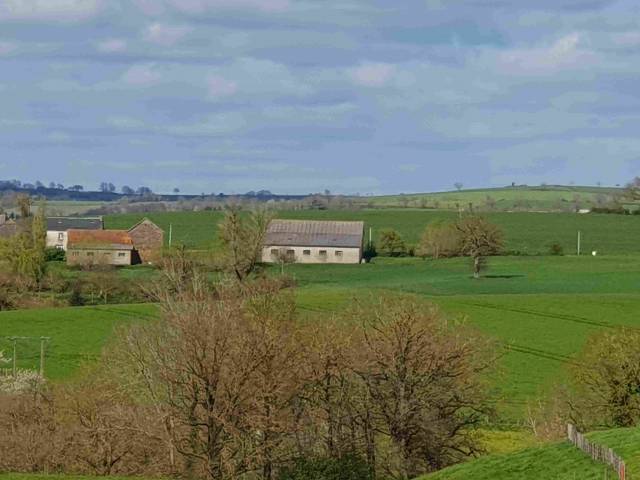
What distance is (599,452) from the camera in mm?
29953

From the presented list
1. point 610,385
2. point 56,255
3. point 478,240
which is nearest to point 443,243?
point 478,240

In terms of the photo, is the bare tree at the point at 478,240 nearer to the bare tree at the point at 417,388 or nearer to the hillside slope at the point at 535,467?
the bare tree at the point at 417,388

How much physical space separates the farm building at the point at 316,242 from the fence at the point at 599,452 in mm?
96455

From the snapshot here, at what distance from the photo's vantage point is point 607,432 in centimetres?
3500

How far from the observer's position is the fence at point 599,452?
26.5 metres

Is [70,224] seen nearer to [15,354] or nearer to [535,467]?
[15,354]

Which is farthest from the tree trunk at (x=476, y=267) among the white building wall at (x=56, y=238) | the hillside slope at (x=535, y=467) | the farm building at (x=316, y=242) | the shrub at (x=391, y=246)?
the hillside slope at (x=535, y=467)

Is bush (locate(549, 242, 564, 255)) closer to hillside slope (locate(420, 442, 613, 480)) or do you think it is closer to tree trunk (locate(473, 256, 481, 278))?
tree trunk (locate(473, 256, 481, 278))

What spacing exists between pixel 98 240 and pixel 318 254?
2335 centimetres

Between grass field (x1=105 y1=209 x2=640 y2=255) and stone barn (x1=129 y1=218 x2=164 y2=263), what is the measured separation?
148 inches

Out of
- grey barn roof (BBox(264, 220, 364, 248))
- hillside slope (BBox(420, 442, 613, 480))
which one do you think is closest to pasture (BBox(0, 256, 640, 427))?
grey barn roof (BBox(264, 220, 364, 248))

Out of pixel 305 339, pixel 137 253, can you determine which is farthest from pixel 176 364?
pixel 137 253

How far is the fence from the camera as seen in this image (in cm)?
2653

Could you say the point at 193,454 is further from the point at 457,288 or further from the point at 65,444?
the point at 457,288
